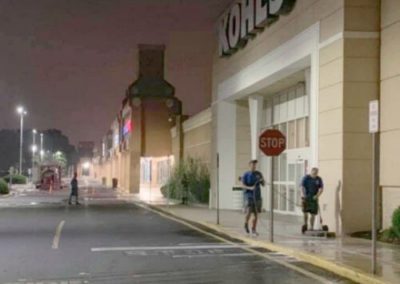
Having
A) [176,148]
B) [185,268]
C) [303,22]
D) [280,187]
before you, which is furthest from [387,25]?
[176,148]

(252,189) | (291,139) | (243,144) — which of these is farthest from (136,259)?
(243,144)

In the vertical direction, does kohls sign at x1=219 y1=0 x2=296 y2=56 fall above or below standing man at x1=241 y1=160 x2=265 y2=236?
above

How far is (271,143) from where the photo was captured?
19.4m

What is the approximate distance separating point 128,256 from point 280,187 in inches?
696

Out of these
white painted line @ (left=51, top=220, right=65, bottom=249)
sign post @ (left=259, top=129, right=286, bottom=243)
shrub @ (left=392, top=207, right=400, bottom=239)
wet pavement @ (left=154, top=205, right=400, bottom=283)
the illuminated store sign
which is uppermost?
the illuminated store sign

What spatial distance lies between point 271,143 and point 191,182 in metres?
25.9

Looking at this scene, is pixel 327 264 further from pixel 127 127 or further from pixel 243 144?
pixel 127 127

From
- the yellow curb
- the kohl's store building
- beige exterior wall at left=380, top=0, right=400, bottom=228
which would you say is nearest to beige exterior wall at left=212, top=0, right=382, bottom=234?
the kohl's store building

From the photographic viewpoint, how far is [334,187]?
21391 mm

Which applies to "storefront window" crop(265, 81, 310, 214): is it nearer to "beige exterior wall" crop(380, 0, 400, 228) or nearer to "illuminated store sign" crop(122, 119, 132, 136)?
"beige exterior wall" crop(380, 0, 400, 228)

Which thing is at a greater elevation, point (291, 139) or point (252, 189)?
point (291, 139)

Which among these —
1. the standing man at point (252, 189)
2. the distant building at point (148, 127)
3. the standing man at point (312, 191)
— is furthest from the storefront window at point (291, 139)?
the distant building at point (148, 127)

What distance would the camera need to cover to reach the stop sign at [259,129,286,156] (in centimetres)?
1930

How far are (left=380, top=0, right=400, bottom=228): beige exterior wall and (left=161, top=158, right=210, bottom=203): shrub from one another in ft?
72.6
